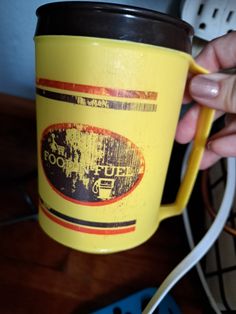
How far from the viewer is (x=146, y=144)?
0.80 feet

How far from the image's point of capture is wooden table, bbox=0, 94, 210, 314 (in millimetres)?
335

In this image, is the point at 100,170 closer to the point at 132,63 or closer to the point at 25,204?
the point at 132,63

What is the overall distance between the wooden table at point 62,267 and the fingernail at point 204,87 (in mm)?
248

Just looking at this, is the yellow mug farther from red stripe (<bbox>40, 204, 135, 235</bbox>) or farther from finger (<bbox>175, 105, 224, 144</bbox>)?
finger (<bbox>175, 105, 224, 144</bbox>)

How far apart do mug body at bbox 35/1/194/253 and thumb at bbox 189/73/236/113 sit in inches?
1.7

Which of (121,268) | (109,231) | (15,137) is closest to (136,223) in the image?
(109,231)

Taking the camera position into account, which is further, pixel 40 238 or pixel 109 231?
pixel 40 238

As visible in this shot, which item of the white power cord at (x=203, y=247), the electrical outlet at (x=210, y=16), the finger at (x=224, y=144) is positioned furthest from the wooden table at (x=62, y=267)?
the electrical outlet at (x=210, y=16)

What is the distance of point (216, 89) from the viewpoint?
0.92 ft

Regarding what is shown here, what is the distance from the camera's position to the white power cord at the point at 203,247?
31cm

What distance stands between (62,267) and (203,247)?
186 millimetres

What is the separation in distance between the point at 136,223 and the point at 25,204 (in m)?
0.23

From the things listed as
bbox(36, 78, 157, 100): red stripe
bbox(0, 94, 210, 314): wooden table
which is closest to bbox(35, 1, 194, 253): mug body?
bbox(36, 78, 157, 100): red stripe

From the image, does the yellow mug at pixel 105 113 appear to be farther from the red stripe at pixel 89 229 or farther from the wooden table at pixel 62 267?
the wooden table at pixel 62 267
